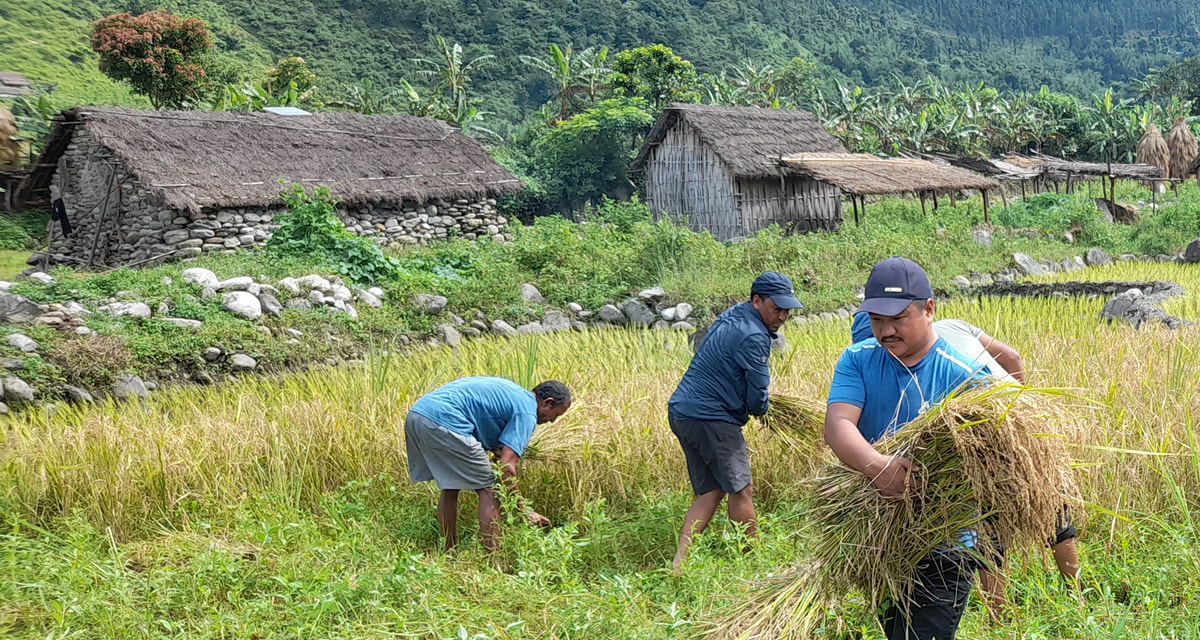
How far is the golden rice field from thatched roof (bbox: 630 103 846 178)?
33.9ft

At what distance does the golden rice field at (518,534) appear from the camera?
297 cm

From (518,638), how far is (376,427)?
7.49ft

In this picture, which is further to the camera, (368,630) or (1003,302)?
(1003,302)

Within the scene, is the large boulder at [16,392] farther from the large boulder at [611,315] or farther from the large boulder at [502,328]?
the large boulder at [611,315]

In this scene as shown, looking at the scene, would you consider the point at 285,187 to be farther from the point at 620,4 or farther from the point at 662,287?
the point at 620,4

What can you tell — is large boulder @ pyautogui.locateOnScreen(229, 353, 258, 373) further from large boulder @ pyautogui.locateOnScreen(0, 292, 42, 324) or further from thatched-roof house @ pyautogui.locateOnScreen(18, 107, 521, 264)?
thatched-roof house @ pyautogui.locateOnScreen(18, 107, 521, 264)

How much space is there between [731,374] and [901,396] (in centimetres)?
143

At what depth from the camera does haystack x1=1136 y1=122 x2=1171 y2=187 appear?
26.9 metres

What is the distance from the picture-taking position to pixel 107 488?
4.39m

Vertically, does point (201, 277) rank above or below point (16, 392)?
above

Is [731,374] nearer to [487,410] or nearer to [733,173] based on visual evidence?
[487,410]

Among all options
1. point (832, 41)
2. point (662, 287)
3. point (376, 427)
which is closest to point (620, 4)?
point (832, 41)

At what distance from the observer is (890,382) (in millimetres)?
2451

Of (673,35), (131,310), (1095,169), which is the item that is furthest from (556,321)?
Answer: (673,35)
